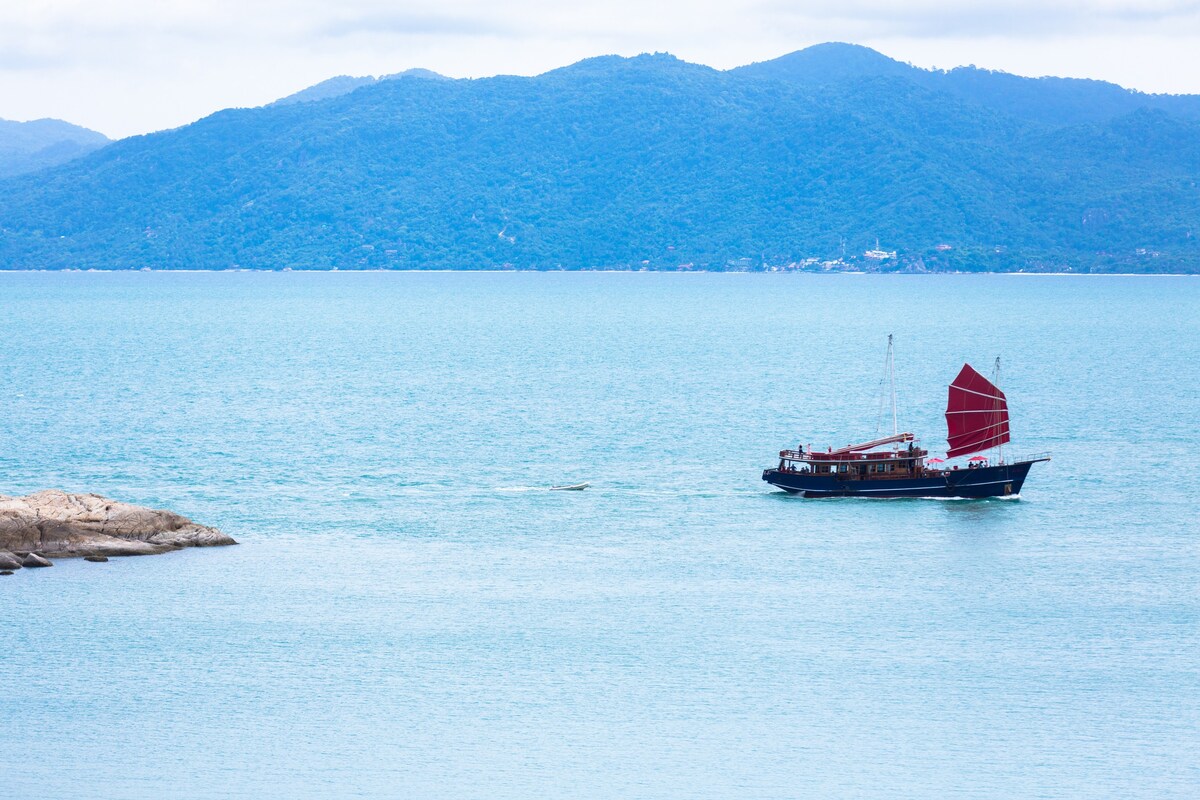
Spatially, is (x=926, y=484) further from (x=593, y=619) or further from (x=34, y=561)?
(x=34, y=561)

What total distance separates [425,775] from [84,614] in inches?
675

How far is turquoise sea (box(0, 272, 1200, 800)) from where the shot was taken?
127 ft

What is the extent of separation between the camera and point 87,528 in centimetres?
5706

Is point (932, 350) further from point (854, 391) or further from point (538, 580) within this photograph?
point (538, 580)

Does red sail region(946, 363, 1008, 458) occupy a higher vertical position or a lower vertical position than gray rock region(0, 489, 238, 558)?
higher

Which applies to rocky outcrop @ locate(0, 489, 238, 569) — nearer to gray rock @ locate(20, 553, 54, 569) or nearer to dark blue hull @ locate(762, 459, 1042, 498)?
gray rock @ locate(20, 553, 54, 569)

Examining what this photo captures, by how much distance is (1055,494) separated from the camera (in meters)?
71.9

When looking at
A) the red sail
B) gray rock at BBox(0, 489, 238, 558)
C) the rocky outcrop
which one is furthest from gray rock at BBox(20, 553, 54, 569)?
the red sail

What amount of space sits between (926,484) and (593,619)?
25368mm

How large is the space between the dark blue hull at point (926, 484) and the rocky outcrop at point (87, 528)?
26.0m

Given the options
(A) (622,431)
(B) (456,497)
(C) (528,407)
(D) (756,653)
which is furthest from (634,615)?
(C) (528,407)

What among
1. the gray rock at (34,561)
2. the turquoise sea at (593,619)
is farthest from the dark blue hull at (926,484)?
the gray rock at (34,561)

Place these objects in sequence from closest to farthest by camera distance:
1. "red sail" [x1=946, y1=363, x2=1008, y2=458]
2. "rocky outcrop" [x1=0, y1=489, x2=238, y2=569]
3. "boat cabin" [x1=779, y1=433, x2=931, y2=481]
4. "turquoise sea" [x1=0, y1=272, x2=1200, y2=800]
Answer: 1. "turquoise sea" [x1=0, y1=272, x2=1200, y2=800]
2. "rocky outcrop" [x1=0, y1=489, x2=238, y2=569]
3. "boat cabin" [x1=779, y1=433, x2=931, y2=481]
4. "red sail" [x1=946, y1=363, x2=1008, y2=458]

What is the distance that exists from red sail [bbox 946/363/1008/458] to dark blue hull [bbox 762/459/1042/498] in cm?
240
